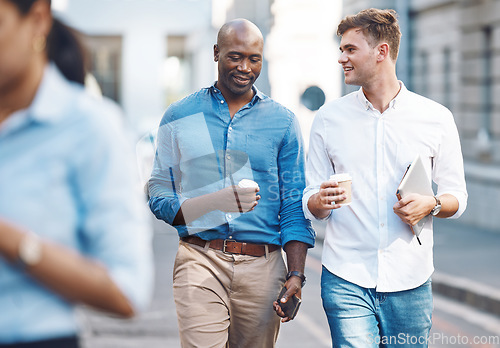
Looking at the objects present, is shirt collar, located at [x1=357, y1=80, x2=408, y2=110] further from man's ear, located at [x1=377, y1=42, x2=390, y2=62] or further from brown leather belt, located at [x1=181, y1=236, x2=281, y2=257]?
brown leather belt, located at [x1=181, y1=236, x2=281, y2=257]

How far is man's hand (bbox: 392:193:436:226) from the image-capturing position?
10.7 feet

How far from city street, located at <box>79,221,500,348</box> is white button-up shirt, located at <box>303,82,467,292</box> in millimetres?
2668

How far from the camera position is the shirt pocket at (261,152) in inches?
140

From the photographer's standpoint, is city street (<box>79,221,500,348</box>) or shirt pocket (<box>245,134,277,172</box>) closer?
shirt pocket (<box>245,134,277,172</box>)

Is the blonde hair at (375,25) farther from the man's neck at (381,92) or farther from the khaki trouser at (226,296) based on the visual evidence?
the khaki trouser at (226,296)

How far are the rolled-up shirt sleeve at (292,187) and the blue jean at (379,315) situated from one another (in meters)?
0.28

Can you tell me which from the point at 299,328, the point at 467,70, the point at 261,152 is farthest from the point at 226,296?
the point at 467,70

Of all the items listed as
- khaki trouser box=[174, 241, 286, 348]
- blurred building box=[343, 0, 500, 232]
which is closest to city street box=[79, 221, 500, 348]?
khaki trouser box=[174, 241, 286, 348]

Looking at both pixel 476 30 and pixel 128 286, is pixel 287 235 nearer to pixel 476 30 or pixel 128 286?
pixel 128 286

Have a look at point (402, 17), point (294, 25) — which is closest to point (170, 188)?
point (402, 17)

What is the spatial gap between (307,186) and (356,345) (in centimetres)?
66

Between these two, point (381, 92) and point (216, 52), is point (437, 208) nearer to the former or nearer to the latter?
point (381, 92)

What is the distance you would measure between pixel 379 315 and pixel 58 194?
80.8 inches

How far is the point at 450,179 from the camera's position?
348 cm
